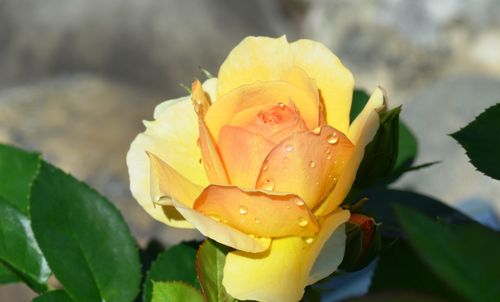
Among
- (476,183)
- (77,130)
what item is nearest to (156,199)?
(476,183)

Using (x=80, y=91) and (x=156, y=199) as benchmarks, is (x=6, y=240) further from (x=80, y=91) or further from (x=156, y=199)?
(x=80, y=91)

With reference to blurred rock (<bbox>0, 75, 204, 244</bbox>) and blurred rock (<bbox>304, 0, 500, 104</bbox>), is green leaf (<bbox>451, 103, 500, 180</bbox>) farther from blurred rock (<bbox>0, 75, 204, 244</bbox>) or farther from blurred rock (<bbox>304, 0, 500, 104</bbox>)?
blurred rock (<bbox>304, 0, 500, 104</bbox>)

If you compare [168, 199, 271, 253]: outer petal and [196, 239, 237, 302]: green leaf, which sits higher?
[168, 199, 271, 253]: outer petal

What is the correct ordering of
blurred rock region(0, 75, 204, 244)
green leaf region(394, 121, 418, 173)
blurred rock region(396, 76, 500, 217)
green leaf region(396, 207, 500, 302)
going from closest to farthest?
1. green leaf region(396, 207, 500, 302)
2. green leaf region(394, 121, 418, 173)
3. blurred rock region(396, 76, 500, 217)
4. blurred rock region(0, 75, 204, 244)

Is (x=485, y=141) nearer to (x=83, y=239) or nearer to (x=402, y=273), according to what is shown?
(x=402, y=273)

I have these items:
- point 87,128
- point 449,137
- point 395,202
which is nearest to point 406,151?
point 395,202

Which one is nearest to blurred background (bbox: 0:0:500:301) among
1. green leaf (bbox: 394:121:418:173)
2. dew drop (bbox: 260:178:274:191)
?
green leaf (bbox: 394:121:418:173)

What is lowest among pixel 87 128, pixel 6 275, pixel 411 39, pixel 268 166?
pixel 411 39
